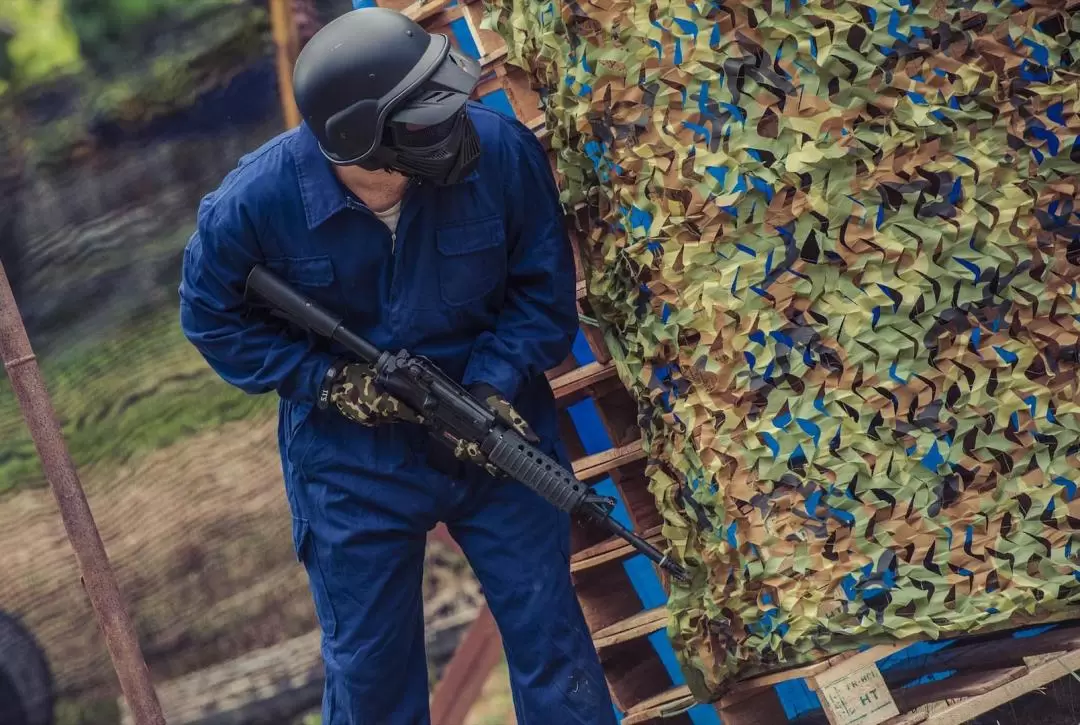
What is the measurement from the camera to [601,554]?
3.49 m

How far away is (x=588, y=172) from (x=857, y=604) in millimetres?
1186

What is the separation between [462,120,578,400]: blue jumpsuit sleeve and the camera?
2979mm

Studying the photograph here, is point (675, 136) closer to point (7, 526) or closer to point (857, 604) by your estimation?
point (857, 604)

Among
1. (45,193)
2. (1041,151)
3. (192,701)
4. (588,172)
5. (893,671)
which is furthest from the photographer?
(192,701)

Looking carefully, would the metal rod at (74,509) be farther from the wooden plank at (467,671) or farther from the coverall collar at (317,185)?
the coverall collar at (317,185)

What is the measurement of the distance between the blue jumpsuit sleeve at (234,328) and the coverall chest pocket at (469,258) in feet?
1.16

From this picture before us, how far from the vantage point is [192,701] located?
14.7 feet

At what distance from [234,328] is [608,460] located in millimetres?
1043

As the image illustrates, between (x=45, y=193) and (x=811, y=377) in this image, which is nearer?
(x=811, y=377)

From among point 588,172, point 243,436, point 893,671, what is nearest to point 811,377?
point 588,172

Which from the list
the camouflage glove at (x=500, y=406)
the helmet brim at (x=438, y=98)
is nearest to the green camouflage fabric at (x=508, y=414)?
the camouflage glove at (x=500, y=406)

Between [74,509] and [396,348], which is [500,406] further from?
[74,509]

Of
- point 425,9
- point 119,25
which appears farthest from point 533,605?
point 119,25

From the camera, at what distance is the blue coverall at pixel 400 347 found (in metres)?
2.91
